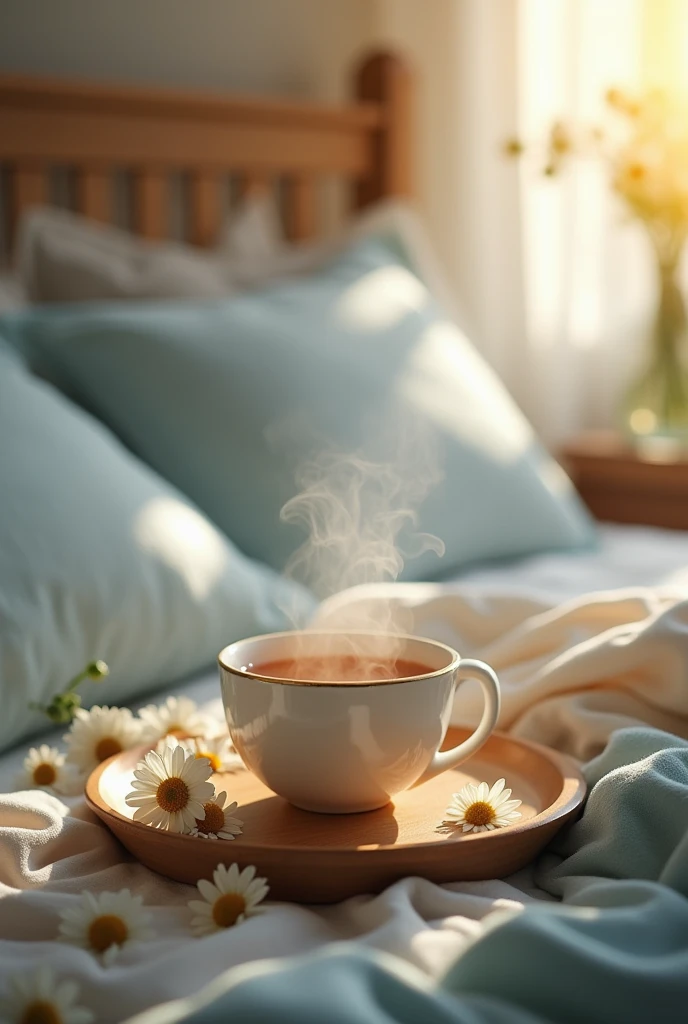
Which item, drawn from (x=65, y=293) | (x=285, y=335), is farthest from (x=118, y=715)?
(x=65, y=293)

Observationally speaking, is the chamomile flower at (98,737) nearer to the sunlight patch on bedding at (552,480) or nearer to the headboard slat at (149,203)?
the sunlight patch on bedding at (552,480)

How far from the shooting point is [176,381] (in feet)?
4.43

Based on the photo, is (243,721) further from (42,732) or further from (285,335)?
(285,335)

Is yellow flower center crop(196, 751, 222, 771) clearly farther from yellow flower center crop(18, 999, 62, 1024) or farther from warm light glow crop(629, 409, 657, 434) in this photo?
warm light glow crop(629, 409, 657, 434)

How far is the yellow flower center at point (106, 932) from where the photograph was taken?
0.57m

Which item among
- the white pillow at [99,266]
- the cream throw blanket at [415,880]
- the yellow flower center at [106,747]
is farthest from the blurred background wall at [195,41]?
the yellow flower center at [106,747]

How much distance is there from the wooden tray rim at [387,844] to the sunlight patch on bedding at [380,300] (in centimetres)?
88

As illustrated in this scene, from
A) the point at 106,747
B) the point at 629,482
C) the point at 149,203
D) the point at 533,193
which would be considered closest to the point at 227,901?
the point at 106,747

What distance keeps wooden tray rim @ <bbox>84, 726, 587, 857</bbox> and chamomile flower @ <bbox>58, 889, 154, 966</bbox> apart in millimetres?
56

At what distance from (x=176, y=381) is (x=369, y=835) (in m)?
0.80

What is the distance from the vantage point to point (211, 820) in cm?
65

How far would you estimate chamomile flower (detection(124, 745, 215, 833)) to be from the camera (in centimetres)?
64

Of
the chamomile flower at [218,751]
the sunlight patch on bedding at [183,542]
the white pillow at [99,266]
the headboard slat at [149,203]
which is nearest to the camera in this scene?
the chamomile flower at [218,751]

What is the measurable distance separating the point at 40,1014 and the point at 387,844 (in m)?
0.21
